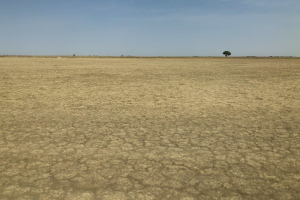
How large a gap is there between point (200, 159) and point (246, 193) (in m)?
0.65

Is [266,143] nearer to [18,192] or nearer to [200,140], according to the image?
[200,140]

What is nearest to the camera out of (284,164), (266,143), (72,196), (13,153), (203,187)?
(72,196)

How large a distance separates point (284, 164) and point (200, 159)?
83 cm

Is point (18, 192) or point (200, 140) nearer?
point (18, 192)

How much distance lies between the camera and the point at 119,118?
4.09 metres

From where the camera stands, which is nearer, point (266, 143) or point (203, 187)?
point (203, 187)

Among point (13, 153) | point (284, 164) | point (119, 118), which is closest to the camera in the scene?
point (284, 164)

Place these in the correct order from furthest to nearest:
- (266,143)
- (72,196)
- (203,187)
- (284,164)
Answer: (266,143)
(284,164)
(203,187)
(72,196)

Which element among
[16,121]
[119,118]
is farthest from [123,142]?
[16,121]

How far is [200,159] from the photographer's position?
2.46 meters

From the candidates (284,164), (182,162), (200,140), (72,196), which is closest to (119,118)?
(200,140)

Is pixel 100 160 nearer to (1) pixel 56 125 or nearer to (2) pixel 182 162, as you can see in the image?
(2) pixel 182 162

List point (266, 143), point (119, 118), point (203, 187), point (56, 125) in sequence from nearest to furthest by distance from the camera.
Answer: point (203, 187)
point (266, 143)
point (56, 125)
point (119, 118)

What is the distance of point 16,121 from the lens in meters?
3.83
